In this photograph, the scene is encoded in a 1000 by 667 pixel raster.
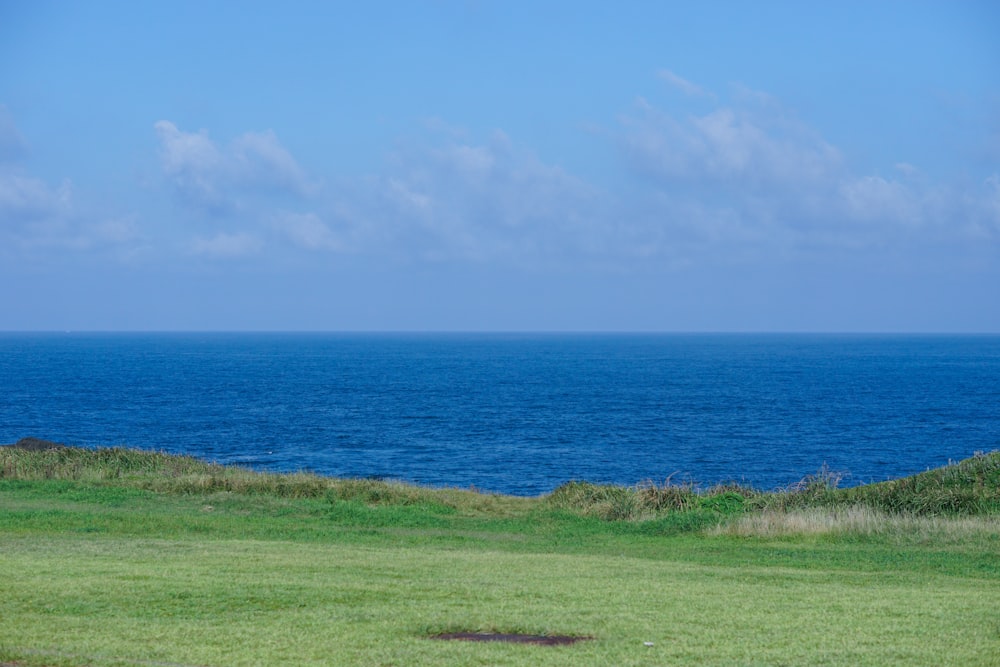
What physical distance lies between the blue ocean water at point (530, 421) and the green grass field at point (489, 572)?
18.0 m

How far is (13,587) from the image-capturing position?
42.8 ft

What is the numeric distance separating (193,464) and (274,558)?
20.4 m

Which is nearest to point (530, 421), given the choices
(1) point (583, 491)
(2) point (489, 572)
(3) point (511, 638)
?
(1) point (583, 491)

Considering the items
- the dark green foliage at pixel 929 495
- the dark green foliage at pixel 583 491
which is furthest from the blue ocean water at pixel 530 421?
the dark green foliage at pixel 929 495

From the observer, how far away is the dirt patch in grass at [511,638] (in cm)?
1060

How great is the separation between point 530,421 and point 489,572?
65.4m

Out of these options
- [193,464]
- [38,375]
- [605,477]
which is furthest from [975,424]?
[38,375]

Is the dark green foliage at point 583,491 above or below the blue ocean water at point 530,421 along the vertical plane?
above

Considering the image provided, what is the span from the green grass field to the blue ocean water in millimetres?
17974

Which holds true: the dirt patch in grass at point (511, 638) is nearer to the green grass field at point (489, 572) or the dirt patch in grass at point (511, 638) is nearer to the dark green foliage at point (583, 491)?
the green grass field at point (489, 572)

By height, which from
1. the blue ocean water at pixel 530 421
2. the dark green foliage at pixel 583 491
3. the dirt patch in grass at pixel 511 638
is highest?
the dirt patch in grass at pixel 511 638

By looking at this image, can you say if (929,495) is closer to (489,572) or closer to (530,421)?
(489,572)

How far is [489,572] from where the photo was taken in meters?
15.9

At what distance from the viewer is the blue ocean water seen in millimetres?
57750
